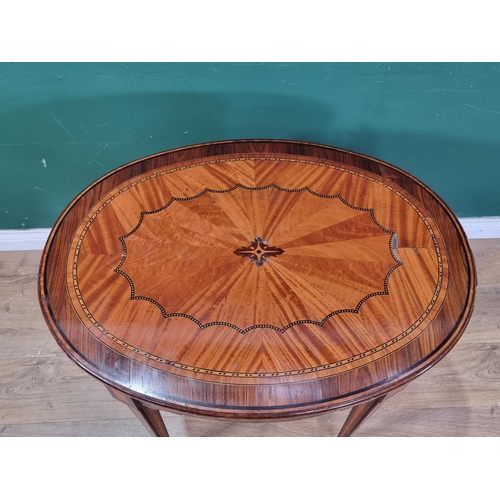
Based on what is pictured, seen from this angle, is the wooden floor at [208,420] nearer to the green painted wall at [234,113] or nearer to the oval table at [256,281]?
the oval table at [256,281]

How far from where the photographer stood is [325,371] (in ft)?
2.27

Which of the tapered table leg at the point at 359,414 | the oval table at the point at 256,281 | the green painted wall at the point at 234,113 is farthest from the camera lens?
the green painted wall at the point at 234,113

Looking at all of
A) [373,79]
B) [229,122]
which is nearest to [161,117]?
[229,122]

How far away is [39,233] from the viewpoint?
146cm

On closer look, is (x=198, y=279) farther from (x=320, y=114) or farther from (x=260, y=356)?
(x=320, y=114)

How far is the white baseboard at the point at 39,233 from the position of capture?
1.46 meters

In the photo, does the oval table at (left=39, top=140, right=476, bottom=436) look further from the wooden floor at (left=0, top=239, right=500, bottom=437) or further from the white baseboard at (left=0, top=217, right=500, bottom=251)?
the white baseboard at (left=0, top=217, right=500, bottom=251)

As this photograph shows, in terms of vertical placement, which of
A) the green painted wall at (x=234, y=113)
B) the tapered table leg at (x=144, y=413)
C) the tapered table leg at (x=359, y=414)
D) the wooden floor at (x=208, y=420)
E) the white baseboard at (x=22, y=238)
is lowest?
the tapered table leg at (x=144, y=413)

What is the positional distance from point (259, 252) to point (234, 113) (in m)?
0.46

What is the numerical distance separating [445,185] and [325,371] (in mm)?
890

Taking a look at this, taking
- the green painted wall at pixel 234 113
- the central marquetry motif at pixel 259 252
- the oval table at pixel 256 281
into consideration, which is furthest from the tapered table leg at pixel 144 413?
the green painted wall at pixel 234 113

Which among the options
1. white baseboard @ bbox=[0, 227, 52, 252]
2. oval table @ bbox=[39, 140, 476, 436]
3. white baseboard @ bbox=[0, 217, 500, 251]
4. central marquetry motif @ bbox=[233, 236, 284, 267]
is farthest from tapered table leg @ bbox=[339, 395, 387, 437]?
white baseboard @ bbox=[0, 227, 52, 252]

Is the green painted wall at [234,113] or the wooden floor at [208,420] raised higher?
the green painted wall at [234,113]

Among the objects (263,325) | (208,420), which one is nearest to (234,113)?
(263,325)
